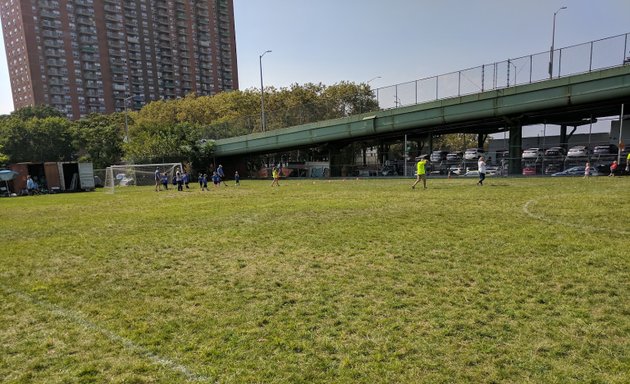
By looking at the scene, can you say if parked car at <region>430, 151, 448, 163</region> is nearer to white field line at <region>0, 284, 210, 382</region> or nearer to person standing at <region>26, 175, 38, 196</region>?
person standing at <region>26, 175, 38, 196</region>

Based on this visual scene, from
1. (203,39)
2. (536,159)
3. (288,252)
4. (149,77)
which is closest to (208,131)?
(536,159)

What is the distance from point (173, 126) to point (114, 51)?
82.3 metres

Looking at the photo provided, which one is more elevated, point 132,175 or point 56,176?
point 56,176

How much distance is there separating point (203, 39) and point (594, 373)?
494 feet

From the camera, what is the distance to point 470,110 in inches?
1302

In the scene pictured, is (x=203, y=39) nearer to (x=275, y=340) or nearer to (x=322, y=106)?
(x=322, y=106)

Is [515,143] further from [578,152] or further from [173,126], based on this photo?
[173,126]

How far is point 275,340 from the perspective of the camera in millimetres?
3961

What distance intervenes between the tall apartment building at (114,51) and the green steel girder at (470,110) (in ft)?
→ 264

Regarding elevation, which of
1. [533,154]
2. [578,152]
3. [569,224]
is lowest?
[569,224]

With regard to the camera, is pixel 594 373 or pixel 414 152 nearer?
pixel 594 373

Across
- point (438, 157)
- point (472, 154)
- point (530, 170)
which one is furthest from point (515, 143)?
point (438, 157)

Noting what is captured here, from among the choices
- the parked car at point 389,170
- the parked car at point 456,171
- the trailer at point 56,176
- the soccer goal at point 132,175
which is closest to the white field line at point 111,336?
the soccer goal at point 132,175

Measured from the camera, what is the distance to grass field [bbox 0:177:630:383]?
3.44 meters
